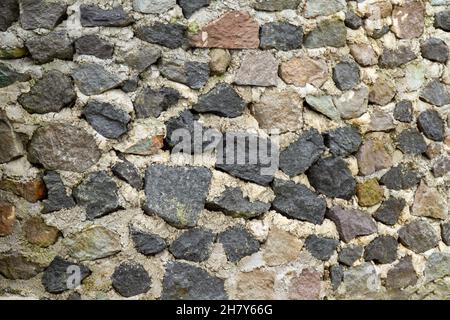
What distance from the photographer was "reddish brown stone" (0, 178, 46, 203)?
2.11 meters

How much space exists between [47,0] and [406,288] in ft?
5.73

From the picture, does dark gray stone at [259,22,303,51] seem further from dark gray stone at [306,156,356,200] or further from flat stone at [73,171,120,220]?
flat stone at [73,171,120,220]

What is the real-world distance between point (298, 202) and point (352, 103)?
0.43 m

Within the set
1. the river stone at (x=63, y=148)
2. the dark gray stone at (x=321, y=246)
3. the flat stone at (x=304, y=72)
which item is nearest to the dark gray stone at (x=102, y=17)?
the river stone at (x=63, y=148)

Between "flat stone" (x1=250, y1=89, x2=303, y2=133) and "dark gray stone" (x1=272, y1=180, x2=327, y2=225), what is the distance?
206 millimetres

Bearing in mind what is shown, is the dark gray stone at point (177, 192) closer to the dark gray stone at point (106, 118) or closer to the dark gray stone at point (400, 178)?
the dark gray stone at point (106, 118)

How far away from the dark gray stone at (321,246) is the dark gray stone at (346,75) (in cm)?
57

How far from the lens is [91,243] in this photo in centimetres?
215

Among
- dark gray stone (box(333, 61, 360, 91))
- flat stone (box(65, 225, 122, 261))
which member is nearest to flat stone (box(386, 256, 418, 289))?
dark gray stone (box(333, 61, 360, 91))

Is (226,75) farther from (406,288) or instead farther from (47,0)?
(406,288)

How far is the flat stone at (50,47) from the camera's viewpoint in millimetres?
2076

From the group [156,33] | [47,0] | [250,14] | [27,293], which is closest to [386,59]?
[250,14]

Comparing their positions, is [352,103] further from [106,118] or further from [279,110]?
[106,118]

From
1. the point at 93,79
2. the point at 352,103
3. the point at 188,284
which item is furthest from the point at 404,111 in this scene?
the point at 93,79
